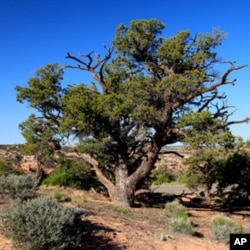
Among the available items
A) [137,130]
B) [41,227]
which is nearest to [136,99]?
[137,130]

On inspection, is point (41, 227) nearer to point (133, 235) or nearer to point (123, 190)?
point (133, 235)

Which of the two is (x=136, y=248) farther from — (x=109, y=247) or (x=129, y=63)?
(x=129, y=63)

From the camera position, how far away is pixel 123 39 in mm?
20125

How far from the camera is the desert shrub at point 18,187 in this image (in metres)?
14.3

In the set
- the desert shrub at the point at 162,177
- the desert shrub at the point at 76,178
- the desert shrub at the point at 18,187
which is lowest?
the desert shrub at the point at 18,187

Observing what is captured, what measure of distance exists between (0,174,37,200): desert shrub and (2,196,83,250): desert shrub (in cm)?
347

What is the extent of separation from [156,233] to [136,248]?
1.92 meters

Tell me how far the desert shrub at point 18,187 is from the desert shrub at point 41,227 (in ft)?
11.4

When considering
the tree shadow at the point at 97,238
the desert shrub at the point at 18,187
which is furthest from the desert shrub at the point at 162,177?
the tree shadow at the point at 97,238

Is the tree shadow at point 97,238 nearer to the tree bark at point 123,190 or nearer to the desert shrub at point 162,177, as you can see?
the tree bark at point 123,190

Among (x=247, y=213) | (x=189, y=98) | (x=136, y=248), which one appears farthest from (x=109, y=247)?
(x=247, y=213)

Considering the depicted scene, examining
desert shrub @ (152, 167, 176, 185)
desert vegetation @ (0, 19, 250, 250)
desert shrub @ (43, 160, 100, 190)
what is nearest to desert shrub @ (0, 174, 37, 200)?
desert vegetation @ (0, 19, 250, 250)

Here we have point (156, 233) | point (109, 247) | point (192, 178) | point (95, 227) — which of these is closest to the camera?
point (109, 247)

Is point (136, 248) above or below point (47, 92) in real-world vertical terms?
below
